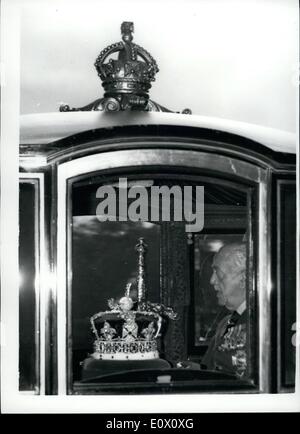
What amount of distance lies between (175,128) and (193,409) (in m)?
0.87

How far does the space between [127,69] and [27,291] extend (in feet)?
2.48

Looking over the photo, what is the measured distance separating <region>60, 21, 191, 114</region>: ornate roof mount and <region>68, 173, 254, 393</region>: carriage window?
232 mm

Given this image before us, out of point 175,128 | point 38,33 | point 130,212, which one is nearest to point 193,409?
point 130,212

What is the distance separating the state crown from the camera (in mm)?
2617

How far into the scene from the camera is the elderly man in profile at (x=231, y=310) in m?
2.62

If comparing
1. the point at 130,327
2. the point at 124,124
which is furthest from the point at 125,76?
the point at 130,327

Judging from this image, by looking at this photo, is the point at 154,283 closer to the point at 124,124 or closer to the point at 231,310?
the point at 231,310

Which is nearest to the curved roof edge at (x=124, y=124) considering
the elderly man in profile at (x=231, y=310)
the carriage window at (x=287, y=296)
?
the carriage window at (x=287, y=296)

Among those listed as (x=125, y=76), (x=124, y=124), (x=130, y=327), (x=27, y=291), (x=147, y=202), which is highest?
(x=125, y=76)

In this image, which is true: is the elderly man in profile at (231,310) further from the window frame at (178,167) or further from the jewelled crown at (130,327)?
the jewelled crown at (130,327)

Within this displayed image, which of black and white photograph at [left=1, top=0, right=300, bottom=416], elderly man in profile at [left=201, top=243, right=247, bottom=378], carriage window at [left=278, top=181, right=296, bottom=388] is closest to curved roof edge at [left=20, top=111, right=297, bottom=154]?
black and white photograph at [left=1, top=0, right=300, bottom=416]

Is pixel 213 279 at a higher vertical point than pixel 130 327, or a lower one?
higher

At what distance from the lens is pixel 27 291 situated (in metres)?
2.55

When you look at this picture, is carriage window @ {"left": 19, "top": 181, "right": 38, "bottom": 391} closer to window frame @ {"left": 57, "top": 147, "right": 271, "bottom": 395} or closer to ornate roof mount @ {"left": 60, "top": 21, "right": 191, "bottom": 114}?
window frame @ {"left": 57, "top": 147, "right": 271, "bottom": 395}
